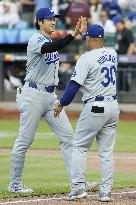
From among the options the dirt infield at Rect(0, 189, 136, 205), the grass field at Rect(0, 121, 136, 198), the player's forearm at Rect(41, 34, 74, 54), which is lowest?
the grass field at Rect(0, 121, 136, 198)

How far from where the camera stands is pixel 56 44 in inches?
361

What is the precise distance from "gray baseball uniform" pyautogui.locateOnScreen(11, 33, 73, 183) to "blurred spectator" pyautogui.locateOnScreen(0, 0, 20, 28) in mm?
14061

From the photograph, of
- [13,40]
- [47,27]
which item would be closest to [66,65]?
[13,40]

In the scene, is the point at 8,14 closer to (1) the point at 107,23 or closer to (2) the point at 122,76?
(1) the point at 107,23

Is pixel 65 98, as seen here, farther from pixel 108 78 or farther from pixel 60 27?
pixel 60 27

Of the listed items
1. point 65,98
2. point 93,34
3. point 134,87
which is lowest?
point 134,87

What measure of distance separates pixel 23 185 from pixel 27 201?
1030 mm

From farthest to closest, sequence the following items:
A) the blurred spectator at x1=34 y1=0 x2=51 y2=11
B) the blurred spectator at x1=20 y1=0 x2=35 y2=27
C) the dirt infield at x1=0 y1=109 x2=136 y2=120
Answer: the blurred spectator at x1=34 y1=0 x2=51 y2=11, the blurred spectator at x1=20 y1=0 x2=35 y2=27, the dirt infield at x1=0 y1=109 x2=136 y2=120

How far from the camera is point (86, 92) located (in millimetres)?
8859

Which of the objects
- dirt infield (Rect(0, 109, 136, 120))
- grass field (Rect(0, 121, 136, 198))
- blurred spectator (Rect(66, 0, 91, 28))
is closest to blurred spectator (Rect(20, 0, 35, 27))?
blurred spectator (Rect(66, 0, 91, 28))

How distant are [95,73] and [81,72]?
158 mm

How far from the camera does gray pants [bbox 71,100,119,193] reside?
346 inches

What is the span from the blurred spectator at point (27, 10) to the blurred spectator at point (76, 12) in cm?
129

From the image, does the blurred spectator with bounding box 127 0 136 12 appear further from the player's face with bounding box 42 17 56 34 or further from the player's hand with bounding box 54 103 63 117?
the player's hand with bounding box 54 103 63 117
